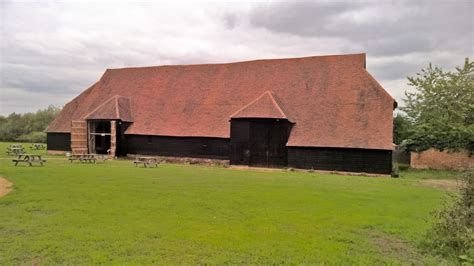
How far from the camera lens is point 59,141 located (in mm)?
35531

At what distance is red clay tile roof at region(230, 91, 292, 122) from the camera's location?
1022 inches

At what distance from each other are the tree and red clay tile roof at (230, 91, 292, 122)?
35.1 feet

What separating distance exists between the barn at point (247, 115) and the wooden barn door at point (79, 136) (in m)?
0.08

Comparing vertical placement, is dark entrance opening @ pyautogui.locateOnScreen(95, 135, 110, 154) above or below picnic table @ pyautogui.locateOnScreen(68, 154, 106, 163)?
above

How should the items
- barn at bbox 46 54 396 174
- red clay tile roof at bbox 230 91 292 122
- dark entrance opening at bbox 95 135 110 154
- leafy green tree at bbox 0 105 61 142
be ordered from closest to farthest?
barn at bbox 46 54 396 174, red clay tile roof at bbox 230 91 292 122, dark entrance opening at bbox 95 135 110 154, leafy green tree at bbox 0 105 61 142

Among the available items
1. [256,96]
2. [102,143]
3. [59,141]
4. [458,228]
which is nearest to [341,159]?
[256,96]

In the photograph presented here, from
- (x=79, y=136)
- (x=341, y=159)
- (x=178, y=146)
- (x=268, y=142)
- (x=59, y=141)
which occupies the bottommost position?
(x=341, y=159)

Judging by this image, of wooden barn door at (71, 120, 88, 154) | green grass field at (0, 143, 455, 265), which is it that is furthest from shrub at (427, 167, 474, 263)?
wooden barn door at (71, 120, 88, 154)

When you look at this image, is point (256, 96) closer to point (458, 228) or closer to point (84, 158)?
point (84, 158)

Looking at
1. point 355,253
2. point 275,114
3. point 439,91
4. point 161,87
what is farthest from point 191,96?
point 355,253

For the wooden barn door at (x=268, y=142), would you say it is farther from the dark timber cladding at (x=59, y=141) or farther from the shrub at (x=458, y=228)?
the dark timber cladding at (x=59, y=141)

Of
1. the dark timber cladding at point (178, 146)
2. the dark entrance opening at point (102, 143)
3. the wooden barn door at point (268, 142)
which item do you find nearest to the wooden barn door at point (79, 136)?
the dark entrance opening at point (102, 143)

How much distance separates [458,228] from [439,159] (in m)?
24.6

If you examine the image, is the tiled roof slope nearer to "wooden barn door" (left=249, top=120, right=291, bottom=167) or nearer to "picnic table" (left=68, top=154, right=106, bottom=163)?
"wooden barn door" (left=249, top=120, right=291, bottom=167)
